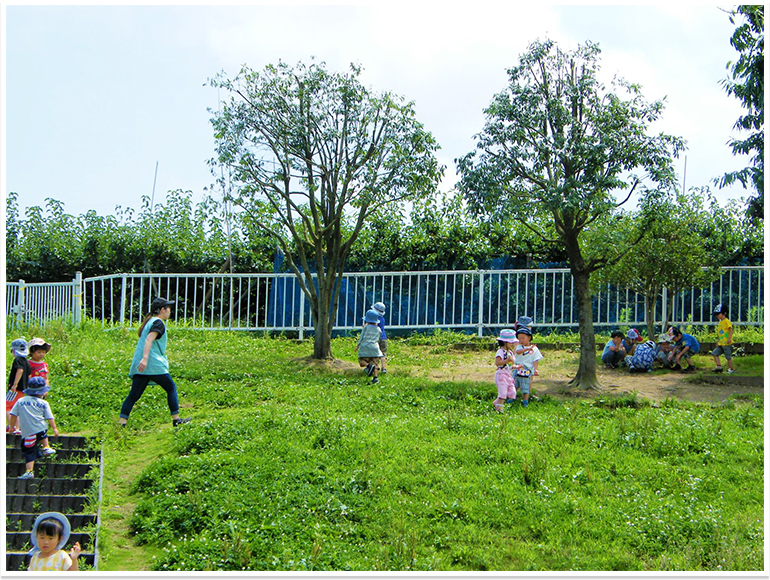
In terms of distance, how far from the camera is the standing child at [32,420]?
7.27 meters

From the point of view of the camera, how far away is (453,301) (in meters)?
16.8

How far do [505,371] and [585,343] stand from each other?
2229 millimetres

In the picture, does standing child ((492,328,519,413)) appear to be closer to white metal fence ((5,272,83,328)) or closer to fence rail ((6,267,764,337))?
fence rail ((6,267,764,337))

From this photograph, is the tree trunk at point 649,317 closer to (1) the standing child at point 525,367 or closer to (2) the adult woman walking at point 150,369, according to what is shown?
(1) the standing child at point 525,367

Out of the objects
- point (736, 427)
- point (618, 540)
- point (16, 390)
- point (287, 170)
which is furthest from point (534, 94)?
point (16, 390)

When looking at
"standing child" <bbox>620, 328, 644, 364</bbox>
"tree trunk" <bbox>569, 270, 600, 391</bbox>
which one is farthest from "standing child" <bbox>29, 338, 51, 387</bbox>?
"standing child" <bbox>620, 328, 644, 364</bbox>

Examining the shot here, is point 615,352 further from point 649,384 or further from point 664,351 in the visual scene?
point 649,384

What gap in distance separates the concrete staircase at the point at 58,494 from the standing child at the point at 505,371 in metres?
4.79

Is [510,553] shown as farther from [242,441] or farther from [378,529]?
[242,441]

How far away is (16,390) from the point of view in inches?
308

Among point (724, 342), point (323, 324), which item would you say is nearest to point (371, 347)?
point (323, 324)

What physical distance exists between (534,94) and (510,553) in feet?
24.6

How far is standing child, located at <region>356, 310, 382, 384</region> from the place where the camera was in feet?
38.2

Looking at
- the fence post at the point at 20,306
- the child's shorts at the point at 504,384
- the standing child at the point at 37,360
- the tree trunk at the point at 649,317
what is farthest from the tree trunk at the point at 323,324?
the fence post at the point at 20,306
